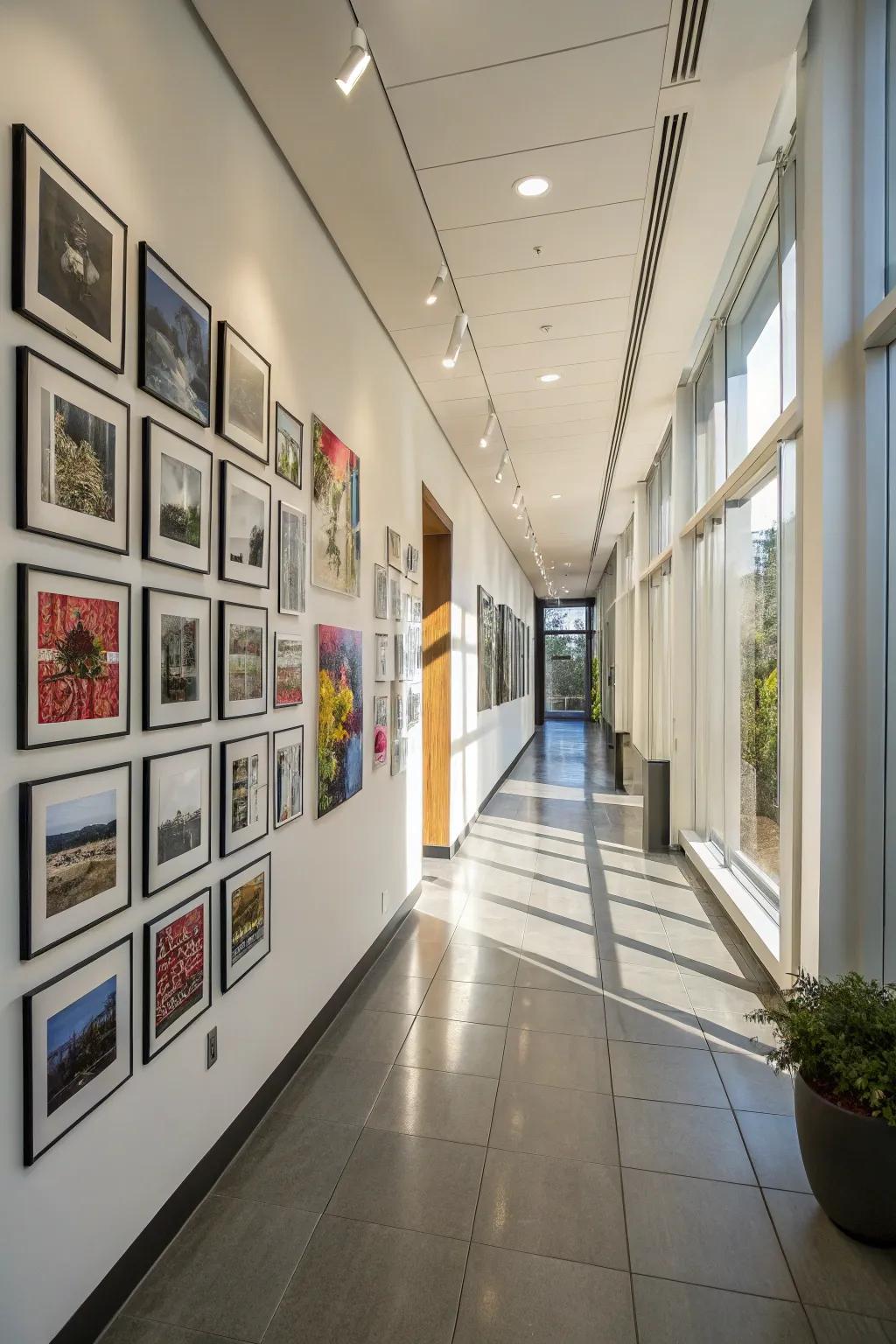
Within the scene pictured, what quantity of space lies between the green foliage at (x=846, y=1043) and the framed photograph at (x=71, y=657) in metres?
2.08

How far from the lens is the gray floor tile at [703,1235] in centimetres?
183

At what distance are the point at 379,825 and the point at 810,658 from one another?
7.99 ft

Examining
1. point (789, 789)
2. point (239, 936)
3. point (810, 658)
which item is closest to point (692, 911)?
point (789, 789)

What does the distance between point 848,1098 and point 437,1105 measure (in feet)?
4.62

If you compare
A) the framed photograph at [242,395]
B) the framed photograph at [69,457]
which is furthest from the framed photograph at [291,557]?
the framed photograph at [69,457]

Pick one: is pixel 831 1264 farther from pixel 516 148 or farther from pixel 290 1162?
pixel 516 148

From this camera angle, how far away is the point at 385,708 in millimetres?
4105

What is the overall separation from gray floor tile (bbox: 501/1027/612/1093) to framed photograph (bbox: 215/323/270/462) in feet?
8.59

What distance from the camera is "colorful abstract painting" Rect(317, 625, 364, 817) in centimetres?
304

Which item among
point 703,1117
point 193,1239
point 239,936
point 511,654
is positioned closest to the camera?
point 193,1239

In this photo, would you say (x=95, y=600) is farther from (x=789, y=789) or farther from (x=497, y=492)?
(x=497, y=492)

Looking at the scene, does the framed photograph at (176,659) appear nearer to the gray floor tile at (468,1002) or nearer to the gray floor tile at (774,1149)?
the gray floor tile at (468,1002)

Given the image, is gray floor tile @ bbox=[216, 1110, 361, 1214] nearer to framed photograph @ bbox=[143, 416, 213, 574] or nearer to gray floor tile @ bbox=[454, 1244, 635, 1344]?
gray floor tile @ bbox=[454, 1244, 635, 1344]

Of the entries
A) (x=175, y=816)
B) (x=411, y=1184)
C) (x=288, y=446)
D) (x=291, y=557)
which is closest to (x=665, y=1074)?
(x=411, y=1184)
